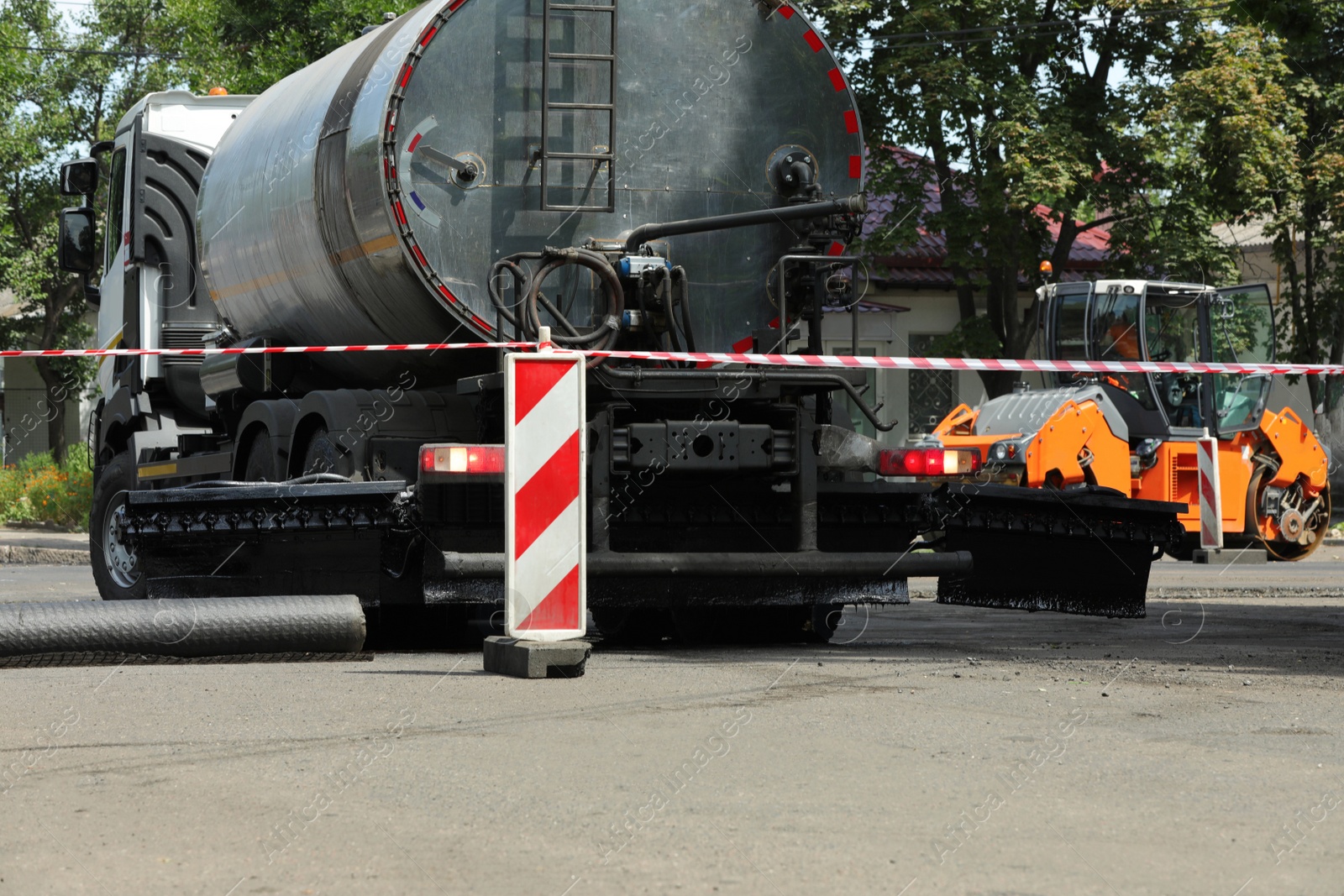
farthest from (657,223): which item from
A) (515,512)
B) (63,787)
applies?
(63,787)

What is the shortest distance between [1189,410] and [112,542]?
35.8ft

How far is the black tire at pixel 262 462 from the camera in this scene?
9.02 m

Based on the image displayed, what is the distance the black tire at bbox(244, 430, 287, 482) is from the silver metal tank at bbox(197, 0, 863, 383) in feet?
1.82

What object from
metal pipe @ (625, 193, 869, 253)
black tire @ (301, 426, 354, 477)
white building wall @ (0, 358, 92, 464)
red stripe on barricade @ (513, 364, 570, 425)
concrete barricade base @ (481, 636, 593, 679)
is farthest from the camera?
white building wall @ (0, 358, 92, 464)

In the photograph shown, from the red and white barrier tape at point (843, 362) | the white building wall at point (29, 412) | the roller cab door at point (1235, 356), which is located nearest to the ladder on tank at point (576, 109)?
the red and white barrier tape at point (843, 362)

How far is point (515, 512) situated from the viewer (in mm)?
6969

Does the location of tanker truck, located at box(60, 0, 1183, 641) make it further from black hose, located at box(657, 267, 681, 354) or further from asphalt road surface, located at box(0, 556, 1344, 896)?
asphalt road surface, located at box(0, 556, 1344, 896)

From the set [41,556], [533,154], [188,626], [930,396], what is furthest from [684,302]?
[930,396]

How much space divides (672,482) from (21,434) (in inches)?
1414

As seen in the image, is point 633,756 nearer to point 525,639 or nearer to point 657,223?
point 525,639

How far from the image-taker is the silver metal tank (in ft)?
27.0

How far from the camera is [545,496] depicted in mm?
7039

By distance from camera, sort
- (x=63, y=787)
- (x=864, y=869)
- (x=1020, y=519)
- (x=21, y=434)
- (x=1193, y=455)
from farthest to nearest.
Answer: (x=21, y=434), (x=1193, y=455), (x=1020, y=519), (x=63, y=787), (x=864, y=869)

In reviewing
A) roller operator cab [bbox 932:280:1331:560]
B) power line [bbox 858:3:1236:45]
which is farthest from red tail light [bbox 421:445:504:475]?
power line [bbox 858:3:1236:45]
